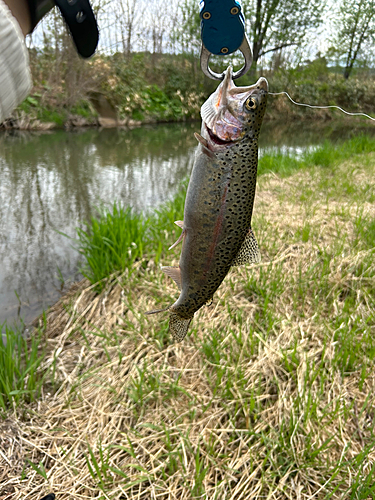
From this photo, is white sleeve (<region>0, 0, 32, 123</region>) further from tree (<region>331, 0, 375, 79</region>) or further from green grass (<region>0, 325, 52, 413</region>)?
tree (<region>331, 0, 375, 79</region>)

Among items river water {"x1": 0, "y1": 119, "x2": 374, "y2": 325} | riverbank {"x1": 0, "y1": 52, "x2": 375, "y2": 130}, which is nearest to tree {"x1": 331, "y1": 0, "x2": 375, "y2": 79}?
riverbank {"x1": 0, "y1": 52, "x2": 375, "y2": 130}

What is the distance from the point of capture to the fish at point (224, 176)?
1.15 m

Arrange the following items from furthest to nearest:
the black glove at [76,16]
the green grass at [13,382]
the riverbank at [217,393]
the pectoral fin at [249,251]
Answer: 1. the green grass at [13,382]
2. the riverbank at [217,393]
3. the pectoral fin at [249,251]
4. the black glove at [76,16]

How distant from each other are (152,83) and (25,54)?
76.2 ft

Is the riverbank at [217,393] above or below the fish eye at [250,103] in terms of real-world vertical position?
below

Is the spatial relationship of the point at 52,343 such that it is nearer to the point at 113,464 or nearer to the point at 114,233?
the point at 114,233

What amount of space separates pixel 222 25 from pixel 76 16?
379 mm

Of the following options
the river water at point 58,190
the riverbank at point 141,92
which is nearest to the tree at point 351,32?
Answer: the riverbank at point 141,92

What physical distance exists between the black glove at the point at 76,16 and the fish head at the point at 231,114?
395mm

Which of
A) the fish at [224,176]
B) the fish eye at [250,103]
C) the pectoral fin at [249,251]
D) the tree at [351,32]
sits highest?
the tree at [351,32]

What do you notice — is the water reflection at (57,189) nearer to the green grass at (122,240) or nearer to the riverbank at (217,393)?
the green grass at (122,240)

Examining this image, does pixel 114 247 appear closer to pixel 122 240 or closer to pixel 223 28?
pixel 122 240

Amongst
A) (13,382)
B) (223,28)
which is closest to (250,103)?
(223,28)

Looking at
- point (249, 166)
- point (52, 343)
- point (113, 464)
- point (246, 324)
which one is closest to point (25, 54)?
point (249, 166)
